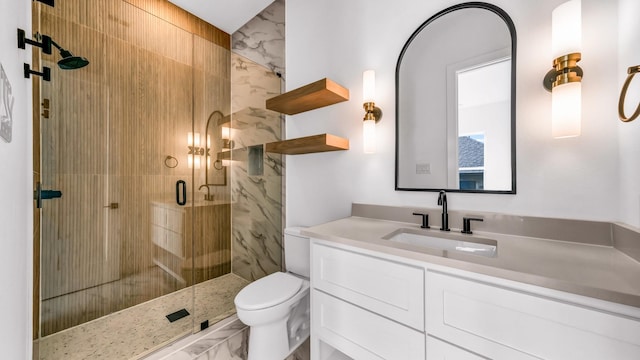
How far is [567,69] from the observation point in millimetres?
899

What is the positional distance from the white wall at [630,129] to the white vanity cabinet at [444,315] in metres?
0.48

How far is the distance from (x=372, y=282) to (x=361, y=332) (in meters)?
0.24

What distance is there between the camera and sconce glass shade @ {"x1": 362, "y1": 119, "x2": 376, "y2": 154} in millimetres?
1471

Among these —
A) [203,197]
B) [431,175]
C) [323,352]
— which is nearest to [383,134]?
[431,175]

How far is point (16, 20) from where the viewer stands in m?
0.79

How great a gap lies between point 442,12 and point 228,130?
5.95 ft

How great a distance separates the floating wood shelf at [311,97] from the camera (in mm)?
1485

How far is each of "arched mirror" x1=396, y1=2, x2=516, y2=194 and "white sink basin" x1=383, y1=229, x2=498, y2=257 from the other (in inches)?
10.3

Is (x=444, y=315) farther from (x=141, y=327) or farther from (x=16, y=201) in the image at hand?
(x=141, y=327)

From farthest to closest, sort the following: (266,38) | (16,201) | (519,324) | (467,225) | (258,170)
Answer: (266,38) < (258,170) < (467,225) < (16,201) < (519,324)

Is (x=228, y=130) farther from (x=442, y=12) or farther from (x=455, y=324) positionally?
(x=455, y=324)

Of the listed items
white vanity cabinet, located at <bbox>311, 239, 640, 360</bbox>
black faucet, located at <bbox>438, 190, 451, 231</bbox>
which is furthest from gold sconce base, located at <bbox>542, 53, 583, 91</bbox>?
white vanity cabinet, located at <bbox>311, 239, 640, 360</bbox>

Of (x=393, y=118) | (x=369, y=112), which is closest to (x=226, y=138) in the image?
(x=369, y=112)

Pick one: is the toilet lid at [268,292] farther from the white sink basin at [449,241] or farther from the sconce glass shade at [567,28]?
the sconce glass shade at [567,28]
